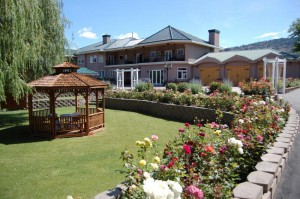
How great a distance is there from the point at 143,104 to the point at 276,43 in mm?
120537

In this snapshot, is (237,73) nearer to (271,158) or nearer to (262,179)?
(271,158)

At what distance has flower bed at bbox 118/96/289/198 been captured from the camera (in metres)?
2.82

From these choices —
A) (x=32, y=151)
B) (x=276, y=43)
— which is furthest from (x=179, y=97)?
(x=276, y=43)

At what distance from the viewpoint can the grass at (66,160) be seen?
6.14 metres

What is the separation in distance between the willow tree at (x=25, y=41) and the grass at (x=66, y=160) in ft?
7.28

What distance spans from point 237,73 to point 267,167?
32.6 meters

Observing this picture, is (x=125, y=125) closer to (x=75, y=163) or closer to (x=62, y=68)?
(x=62, y=68)

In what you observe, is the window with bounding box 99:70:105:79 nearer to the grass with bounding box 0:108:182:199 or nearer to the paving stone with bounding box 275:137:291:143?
the grass with bounding box 0:108:182:199

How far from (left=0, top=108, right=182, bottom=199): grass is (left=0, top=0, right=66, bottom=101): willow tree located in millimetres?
2219

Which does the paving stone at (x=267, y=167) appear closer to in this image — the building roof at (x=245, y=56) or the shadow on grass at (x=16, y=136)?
the shadow on grass at (x=16, y=136)

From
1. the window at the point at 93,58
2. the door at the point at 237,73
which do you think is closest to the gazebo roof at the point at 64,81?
the door at the point at 237,73

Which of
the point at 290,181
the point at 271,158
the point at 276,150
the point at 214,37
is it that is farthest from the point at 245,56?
the point at 271,158

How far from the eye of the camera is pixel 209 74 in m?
37.3

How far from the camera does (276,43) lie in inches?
4739
